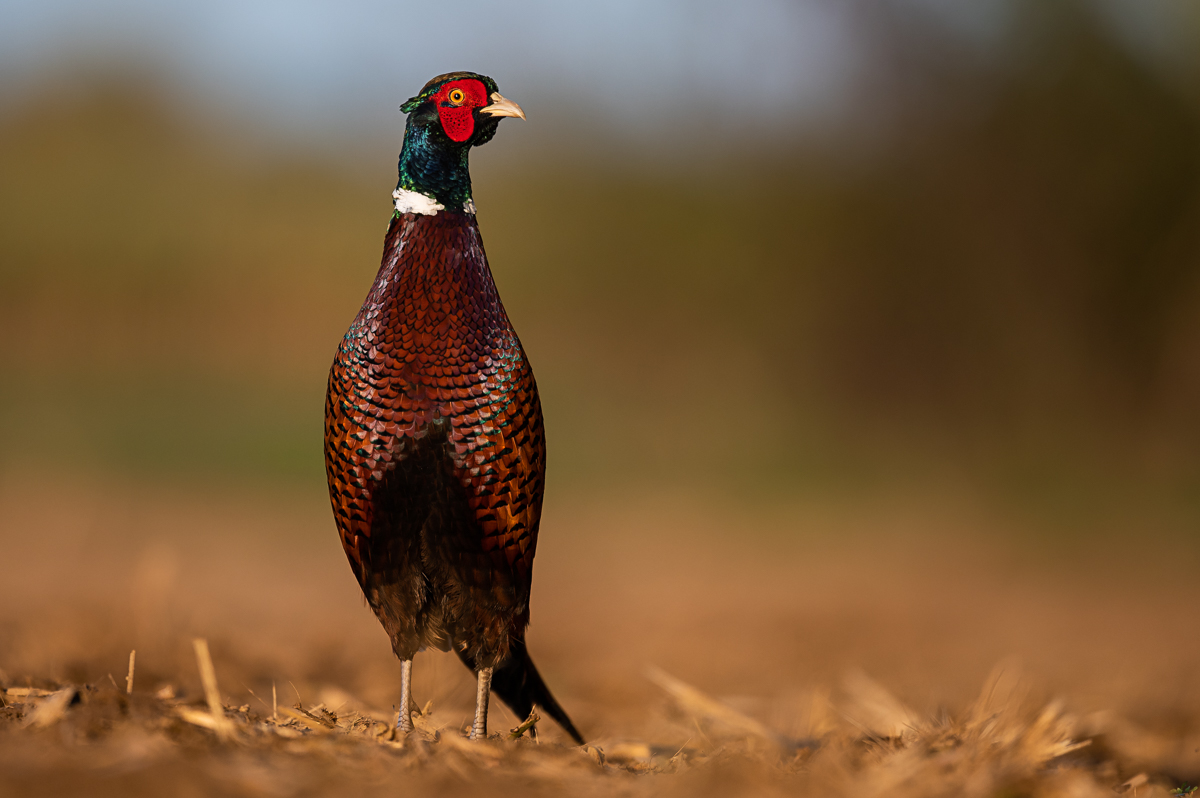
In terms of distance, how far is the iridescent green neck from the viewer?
8.61 ft

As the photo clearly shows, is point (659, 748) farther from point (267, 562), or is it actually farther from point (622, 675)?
point (267, 562)

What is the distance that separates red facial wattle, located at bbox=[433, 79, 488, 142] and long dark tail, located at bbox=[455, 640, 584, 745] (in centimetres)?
A: 162

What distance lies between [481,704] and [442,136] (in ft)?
5.35

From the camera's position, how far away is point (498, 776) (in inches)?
76.2

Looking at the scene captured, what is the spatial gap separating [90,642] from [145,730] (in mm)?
2553

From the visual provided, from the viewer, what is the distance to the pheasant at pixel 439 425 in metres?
2.47

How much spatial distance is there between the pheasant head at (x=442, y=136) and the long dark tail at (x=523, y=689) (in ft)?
4.73

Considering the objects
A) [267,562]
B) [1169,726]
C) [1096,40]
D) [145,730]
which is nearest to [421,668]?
[145,730]

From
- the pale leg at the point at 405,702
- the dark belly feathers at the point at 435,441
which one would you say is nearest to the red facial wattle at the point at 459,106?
the dark belly feathers at the point at 435,441

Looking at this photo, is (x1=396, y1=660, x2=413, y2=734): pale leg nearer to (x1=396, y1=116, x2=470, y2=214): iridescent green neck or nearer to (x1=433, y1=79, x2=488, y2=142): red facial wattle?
(x1=396, y1=116, x2=470, y2=214): iridescent green neck

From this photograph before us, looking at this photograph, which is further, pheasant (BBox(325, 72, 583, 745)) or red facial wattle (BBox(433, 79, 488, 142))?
red facial wattle (BBox(433, 79, 488, 142))

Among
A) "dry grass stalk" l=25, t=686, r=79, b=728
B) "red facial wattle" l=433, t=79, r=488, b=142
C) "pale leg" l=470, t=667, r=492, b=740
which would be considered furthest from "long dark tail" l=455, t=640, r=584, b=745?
"red facial wattle" l=433, t=79, r=488, b=142

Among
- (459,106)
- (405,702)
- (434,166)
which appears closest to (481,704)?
(405,702)

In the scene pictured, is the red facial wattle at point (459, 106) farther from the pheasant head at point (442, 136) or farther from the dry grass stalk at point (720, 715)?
the dry grass stalk at point (720, 715)
